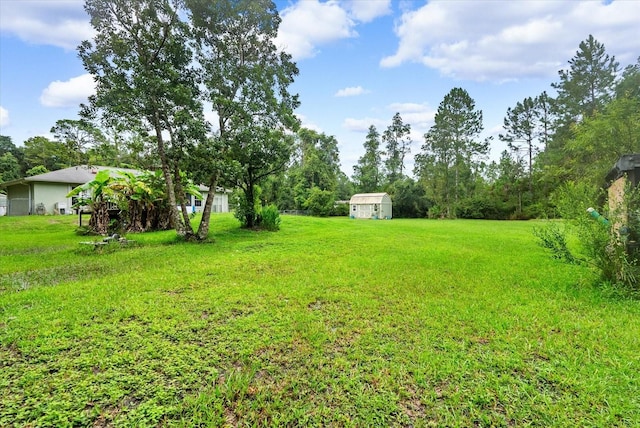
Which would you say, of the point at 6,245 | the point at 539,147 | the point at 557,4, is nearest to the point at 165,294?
the point at 6,245

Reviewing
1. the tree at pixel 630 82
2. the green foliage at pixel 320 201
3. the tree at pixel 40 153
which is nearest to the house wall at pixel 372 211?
A: the green foliage at pixel 320 201

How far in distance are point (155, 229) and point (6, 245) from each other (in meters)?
4.46

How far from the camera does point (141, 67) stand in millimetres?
7934

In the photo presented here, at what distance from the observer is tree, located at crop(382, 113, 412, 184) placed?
4303 cm

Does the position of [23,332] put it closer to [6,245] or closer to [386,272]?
[386,272]

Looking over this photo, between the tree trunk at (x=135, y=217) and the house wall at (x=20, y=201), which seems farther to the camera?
the house wall at (x=20, y=201)

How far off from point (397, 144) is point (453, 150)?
13.9 metres

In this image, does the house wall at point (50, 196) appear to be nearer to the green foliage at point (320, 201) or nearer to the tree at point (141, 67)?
the tree at point (141, 67)

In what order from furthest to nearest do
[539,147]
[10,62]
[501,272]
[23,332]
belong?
[539,147] < [10,62] < [501,272] < [23,332]

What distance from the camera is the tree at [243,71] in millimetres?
Answer: 9047

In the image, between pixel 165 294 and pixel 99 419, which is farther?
pixel 165 294

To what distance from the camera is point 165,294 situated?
430 cm

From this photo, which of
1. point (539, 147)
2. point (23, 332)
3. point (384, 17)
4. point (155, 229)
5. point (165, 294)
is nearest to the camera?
point (23, 332)

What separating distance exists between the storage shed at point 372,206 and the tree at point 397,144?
37.8 feet
